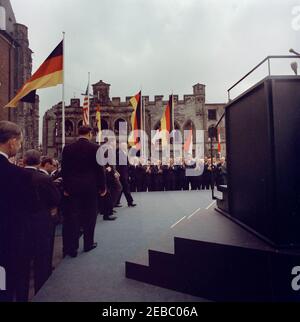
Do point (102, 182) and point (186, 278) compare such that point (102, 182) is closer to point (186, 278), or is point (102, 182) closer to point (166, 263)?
point (166, 263)

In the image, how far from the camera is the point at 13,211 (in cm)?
251

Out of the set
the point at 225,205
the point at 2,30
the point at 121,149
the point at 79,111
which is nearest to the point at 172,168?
the point at 121,149

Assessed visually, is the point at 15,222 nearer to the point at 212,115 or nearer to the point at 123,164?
the point at 123,164

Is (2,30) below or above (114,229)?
above

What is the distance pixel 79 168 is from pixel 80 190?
386mm

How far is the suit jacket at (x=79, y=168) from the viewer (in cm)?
458

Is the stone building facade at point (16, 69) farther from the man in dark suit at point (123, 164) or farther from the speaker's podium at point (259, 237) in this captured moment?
the speaker's podium at point (259, 237)

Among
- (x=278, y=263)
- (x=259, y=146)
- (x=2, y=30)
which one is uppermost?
(x=2, y=30)

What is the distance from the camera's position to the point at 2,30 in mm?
23000

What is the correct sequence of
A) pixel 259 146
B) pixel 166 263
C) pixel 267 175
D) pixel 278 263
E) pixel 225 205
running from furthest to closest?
pixel 225 205 → pixel 166 263 → pixel 259 146 → pixel 267 175 → pixel 278 263

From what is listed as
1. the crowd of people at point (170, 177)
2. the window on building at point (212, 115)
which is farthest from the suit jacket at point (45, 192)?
the window on building at point (212, 115)

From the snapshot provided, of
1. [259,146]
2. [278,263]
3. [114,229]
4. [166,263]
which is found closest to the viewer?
[278,263]
